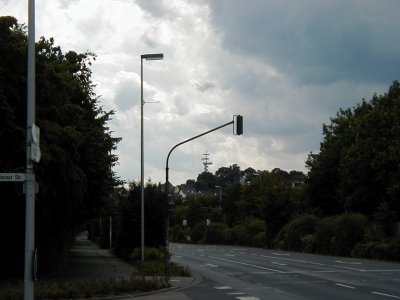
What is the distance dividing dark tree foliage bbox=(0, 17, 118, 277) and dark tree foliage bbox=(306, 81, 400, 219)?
1009 inches

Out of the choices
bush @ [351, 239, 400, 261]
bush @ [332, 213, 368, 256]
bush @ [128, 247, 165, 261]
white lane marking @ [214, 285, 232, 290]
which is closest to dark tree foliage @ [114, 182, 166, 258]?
bush @ [128, 247, 165, 261]

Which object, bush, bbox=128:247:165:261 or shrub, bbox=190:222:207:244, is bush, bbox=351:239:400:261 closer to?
bush, bbox=128:247:165:261

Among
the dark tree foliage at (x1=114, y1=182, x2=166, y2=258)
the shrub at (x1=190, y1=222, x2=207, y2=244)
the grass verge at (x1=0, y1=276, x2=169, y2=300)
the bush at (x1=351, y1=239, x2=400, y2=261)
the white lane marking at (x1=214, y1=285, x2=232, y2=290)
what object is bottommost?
the shrub at (x1=190, y1=222, x2=207, y2=244)

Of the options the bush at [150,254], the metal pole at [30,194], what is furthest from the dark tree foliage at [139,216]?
the metal pole at [30,194]

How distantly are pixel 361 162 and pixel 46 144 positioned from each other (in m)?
35.1

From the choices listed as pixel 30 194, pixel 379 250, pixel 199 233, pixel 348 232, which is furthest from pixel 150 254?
pixel 199 233

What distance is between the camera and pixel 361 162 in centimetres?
4984

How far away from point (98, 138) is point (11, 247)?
5.64 metres

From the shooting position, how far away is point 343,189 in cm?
5484

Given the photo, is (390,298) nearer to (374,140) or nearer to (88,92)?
(88,92)

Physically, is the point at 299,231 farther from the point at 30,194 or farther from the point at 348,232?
the point at 30,194

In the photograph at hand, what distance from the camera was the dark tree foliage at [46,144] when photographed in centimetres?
1967

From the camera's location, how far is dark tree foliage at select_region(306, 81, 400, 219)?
4631 cm

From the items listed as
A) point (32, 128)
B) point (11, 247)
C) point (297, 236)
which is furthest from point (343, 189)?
point (32, 128)
